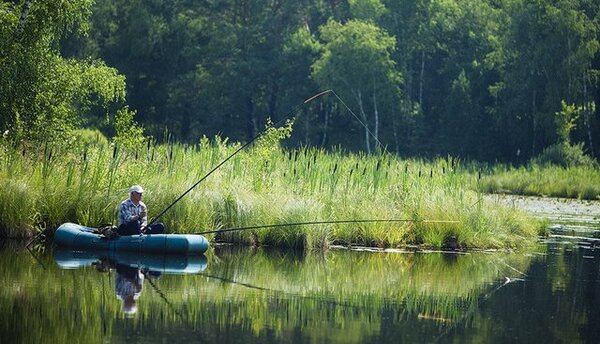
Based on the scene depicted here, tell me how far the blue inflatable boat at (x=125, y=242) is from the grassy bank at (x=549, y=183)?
2467 cm

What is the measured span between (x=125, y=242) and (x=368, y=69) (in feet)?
156

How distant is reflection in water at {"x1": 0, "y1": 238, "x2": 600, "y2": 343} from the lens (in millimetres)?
11852

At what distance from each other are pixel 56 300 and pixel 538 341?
5.13 meters

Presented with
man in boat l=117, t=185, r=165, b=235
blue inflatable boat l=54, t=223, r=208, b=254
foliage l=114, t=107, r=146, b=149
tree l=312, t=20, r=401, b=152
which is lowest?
blue inflatable boat l=54, t=223, r=208, b=254

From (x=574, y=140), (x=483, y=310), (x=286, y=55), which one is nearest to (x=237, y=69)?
(x=286, y=55)

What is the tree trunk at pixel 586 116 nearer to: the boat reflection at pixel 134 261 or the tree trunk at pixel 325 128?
the tree trunk at pixel 325 128

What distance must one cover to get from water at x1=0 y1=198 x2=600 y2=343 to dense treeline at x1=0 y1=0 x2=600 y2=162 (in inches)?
1483

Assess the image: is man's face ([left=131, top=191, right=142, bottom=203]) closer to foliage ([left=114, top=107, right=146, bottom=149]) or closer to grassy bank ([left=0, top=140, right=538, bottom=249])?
grassy bank ([left=0, top=140, right=538, bottom=249])

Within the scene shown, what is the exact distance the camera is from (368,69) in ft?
212

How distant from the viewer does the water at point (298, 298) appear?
1184cm

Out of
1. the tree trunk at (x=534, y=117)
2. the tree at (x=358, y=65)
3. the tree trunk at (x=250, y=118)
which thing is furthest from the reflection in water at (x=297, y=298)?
the tree trunk at (x=250, y=118)

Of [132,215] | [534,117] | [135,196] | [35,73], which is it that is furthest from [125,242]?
[534,117]

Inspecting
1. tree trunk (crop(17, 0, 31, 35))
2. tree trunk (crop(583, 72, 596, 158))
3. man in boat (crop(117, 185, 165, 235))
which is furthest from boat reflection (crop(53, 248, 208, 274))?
tree trunk (crop(583, 72, 596, 158))

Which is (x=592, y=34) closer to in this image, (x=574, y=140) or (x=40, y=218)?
(x=574, y=140)
